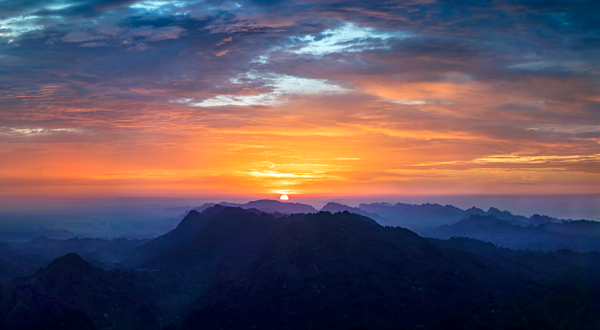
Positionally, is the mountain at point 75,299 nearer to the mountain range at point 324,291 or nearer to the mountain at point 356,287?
the mountain range at point 324,291

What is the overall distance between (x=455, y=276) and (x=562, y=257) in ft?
328

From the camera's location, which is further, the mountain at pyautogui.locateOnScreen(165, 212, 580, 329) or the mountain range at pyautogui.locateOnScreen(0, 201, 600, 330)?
the mountain at pyautogui.locateOnScreen(165, 212, 580, 329)

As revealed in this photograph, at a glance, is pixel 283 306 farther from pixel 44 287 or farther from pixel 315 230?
pixel 44 287

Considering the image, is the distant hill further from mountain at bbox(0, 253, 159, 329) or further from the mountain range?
mountain at bbox(0, 253, 159, 329)

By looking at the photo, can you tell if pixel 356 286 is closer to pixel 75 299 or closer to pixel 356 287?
pixel 356 287

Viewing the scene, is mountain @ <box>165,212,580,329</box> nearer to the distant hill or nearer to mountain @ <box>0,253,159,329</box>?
the distant hill

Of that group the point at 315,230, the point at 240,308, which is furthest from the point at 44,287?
the point at 315,230

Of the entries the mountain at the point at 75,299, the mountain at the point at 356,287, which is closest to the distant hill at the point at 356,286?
the mountain at the point at 356,287

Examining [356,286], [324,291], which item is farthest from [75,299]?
[356,286]

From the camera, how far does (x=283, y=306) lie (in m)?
120

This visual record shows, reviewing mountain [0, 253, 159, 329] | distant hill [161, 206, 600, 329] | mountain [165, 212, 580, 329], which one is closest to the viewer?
mountain [0, 253, 159, 329]

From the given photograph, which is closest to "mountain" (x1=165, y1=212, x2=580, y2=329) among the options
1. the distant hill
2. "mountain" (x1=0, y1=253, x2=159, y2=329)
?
the distant hill

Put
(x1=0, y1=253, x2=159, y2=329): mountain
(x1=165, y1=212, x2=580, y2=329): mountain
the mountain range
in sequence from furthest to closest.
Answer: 1. (x1=165, y1=212, x2=580, y2=329): mountain
2. the mountain range
3. (x1=0, y1=253, x2=159, y2=329): mountain

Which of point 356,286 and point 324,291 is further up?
point 356,286
